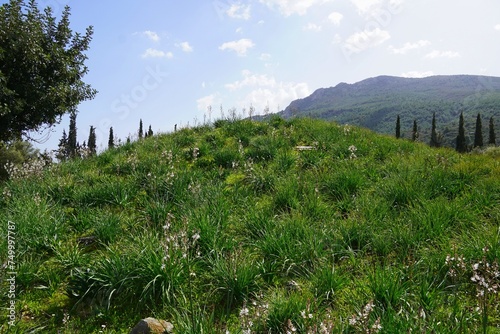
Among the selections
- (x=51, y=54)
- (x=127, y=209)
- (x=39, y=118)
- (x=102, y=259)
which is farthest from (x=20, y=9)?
(x=102, y=259)

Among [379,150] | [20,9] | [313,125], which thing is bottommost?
[379,150]

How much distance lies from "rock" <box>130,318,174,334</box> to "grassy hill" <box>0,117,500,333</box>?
193 mm

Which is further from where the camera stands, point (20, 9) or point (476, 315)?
point (20, 9)

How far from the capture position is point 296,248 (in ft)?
15.4

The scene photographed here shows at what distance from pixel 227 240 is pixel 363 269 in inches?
78.0

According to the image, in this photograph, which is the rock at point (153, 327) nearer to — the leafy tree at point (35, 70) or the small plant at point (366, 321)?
the small plant at point (366, 321)

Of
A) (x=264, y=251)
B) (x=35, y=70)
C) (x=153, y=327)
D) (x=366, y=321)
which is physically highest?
(x=35, y=70)

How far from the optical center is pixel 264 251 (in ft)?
15.9

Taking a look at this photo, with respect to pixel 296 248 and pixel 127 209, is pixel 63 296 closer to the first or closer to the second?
pixel 127 209

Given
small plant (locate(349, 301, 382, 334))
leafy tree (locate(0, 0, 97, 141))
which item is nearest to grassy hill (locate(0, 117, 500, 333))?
small plant (locate(349, 301, 382, 334))

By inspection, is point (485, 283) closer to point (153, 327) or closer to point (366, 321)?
point (366, 321)

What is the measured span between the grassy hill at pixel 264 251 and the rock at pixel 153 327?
0.63 ft

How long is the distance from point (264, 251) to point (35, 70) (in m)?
16.3

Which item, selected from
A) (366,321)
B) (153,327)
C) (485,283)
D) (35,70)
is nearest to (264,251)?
(153,327)
